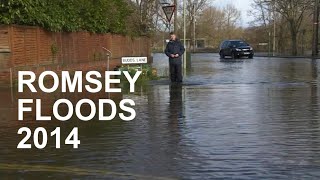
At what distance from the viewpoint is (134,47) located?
4034cm

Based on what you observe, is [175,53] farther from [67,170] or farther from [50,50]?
[67,170]

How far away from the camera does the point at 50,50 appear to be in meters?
22.2

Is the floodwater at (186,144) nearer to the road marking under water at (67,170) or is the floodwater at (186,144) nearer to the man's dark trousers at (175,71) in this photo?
the road marking under water at (67,170)

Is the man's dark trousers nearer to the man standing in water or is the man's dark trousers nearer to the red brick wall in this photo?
the man standing in water

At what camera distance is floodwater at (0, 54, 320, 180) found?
646 cm

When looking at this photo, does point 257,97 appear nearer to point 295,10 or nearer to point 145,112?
point 145,112

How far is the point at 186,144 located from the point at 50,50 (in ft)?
49.2

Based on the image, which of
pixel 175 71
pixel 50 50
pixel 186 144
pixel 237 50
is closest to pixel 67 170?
pixel 186 144

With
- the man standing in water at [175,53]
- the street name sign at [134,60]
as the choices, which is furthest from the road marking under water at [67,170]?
the street name sign at [134,60]

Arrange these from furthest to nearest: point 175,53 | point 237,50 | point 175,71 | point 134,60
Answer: point 237,50 → point 134,60 → point 175,71 → point 175,53

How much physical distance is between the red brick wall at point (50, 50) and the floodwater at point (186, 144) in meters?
5.19

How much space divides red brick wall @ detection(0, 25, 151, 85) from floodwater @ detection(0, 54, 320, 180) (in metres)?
5.19

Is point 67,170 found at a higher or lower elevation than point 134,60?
lower

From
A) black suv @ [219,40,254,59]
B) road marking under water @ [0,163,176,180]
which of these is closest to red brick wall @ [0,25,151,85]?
road marking under water @ [0,163,176,180]
